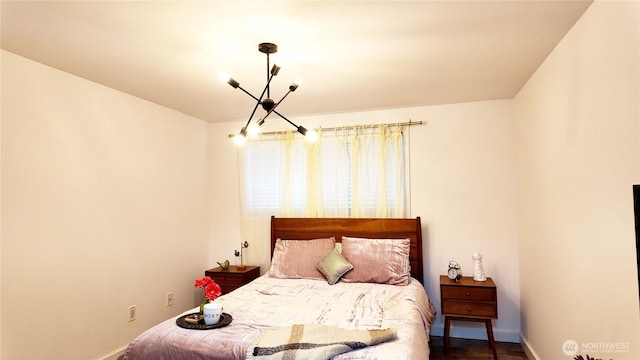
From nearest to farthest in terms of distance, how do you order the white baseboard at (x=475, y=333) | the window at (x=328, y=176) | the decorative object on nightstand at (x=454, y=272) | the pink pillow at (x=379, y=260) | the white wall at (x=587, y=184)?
the white wall at (x=587, y=184) < the pink pillow at (x=379, y=260) < the decorative object on nightstand at (x=454, y=272) < the white baseboard at (x=475, y=333) < the window at (x=328, y=176)

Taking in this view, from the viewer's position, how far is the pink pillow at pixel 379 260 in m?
3.12

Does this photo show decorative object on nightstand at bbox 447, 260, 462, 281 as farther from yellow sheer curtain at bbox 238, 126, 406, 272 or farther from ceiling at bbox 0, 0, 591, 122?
ceiling at bbox 0, 0, 591, 122

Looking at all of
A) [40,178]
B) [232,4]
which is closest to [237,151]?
[40,178]

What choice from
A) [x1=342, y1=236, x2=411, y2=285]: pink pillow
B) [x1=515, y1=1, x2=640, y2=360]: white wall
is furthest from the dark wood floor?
[x1=342, y1=236, x2=411, y2=285]: pink pillow

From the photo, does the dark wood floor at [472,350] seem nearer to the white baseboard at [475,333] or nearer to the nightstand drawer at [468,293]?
the white baseboard at [475,333]

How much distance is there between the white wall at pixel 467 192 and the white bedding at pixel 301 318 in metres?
0.73

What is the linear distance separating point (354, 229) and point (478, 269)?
1234 millimetres

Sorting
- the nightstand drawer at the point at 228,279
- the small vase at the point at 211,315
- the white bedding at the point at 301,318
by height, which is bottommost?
the nightstand drawer at the point at 228,279

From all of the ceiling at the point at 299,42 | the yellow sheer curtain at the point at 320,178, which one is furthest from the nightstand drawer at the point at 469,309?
the ceiling at the point at 299,42

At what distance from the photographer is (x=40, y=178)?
8.07 feet

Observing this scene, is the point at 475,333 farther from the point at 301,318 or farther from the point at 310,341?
the point at 310,341

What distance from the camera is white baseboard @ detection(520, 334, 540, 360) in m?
2.87

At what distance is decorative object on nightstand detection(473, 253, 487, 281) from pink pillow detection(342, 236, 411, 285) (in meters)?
0.62

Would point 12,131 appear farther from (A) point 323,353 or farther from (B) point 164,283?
(A) point 323,353
